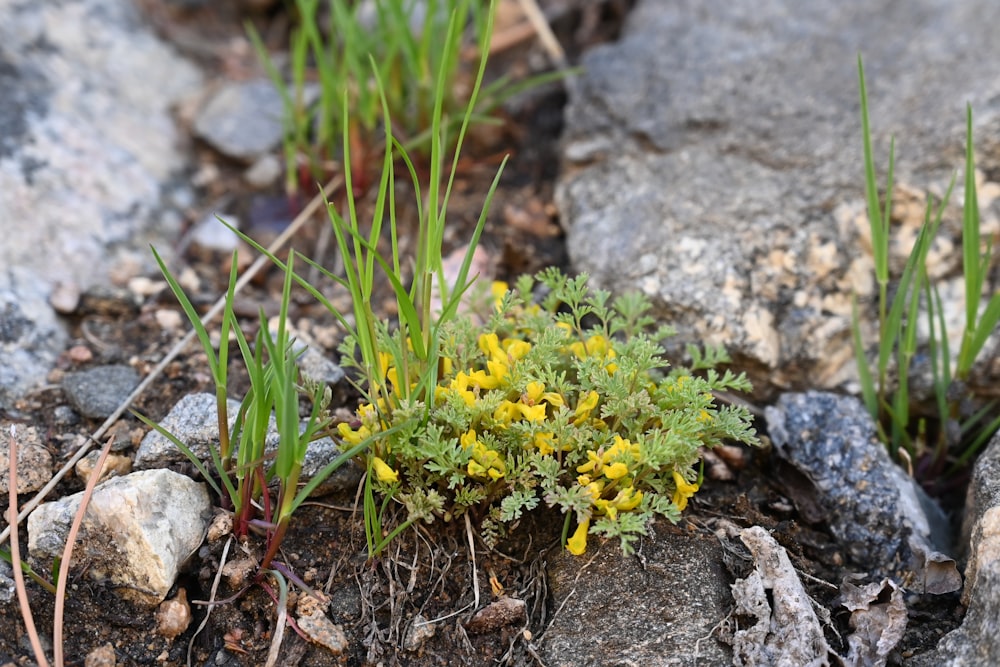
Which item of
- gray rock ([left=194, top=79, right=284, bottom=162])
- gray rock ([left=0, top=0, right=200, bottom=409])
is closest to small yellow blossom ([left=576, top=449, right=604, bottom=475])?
gray rock ([left=0, top=0, right=200, bottom=409])

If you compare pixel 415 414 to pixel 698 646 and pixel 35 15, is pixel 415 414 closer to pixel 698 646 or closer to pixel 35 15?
pixel 698 646

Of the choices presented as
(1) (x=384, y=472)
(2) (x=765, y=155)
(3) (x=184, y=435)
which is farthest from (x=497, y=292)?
(2) (x=765, y=155)

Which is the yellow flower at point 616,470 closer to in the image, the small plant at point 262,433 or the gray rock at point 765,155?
the small plant at point 262,433

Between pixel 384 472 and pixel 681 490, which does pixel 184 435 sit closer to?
pixel 384 472

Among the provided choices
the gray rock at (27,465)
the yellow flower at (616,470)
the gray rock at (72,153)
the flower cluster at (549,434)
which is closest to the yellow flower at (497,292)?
the flower cluster at (549,434)

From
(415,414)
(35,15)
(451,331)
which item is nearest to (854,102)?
(451,331)

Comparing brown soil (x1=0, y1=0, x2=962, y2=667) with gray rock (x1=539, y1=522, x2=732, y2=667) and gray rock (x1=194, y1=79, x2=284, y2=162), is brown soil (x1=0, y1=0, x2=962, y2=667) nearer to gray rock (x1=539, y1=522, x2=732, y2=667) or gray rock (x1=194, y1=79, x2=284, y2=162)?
gray rock (x1=539, y1=522, x2=732, y2=667)
